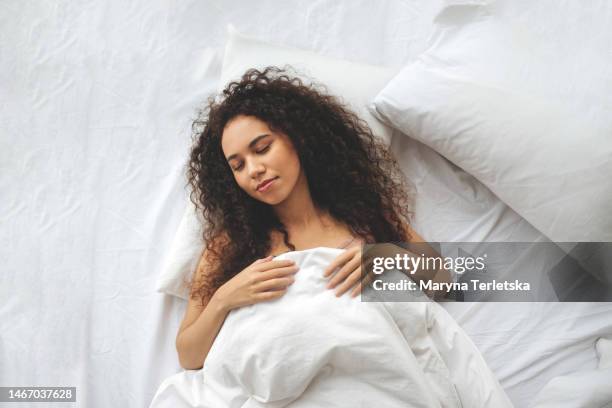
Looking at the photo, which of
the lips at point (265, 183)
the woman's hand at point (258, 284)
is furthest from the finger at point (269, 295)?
the lips at point (265, 183)

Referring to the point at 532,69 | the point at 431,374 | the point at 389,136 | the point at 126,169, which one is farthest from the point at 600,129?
the point at 126,169

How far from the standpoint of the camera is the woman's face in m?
1.16

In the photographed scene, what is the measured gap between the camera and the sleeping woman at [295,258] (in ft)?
3.40

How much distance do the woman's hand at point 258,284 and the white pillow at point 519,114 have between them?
1.43 ft

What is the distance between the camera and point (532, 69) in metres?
1.22

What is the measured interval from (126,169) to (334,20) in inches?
25.1

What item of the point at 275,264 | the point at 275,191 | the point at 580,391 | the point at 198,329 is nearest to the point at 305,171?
the point at 275,191

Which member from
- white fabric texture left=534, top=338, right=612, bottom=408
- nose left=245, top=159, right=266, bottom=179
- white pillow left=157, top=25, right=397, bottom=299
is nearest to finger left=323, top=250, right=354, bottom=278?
nose left=245, top=159, right=266, bottom=179

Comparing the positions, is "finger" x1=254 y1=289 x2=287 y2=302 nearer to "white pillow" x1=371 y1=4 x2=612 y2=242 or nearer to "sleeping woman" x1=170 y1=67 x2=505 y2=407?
"sleeping woman" x1=170 y1=67 x2=505 y2=407

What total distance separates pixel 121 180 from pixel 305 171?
18.4 inches

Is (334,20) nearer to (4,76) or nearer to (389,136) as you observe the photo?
(389,136)

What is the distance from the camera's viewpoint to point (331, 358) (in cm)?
103

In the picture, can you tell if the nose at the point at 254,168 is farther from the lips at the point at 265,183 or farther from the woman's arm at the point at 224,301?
the woman's arm at the point at 224,301

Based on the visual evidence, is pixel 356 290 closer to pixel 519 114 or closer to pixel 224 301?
pixel 224 301
